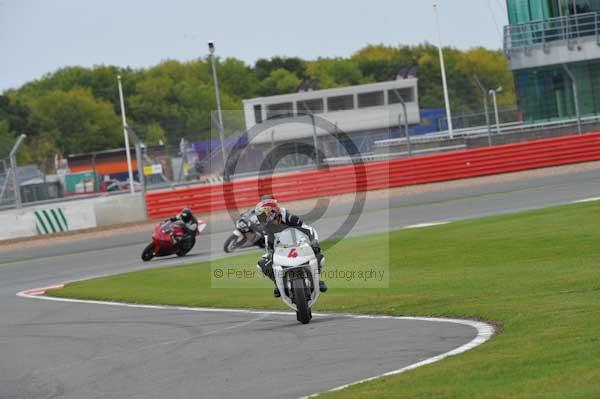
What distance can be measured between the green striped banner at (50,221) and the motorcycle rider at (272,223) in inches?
879

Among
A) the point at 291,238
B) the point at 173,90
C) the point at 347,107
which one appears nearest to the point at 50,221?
the point at 291,238

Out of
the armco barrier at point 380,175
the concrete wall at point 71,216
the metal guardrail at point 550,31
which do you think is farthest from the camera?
the metal guardrail at point 550,31

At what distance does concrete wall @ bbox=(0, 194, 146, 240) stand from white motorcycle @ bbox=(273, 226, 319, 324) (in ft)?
75.2

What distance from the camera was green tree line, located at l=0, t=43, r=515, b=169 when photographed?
341 feet

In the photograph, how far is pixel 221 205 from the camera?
35906mm

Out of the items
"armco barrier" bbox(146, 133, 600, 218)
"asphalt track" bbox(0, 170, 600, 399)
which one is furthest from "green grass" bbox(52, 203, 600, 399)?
"armco barrier" bbox(146, 133, 600, 218)

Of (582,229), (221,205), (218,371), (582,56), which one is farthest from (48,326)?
(582,56)

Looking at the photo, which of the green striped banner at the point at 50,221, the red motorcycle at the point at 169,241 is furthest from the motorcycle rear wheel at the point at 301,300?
the green striped banner at the point at 50,221

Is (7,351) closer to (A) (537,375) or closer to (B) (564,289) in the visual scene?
(B) (564,289)

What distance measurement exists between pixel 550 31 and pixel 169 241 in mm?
30587

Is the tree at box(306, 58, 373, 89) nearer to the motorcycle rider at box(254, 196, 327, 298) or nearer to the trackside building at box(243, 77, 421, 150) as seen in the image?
the trackside building at box(243, 77, 421, 150)

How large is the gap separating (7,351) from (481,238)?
30.0 ft

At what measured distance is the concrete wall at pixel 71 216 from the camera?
34.3 m

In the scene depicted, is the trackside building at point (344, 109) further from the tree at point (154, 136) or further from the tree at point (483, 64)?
the tree at point (483, 64)
